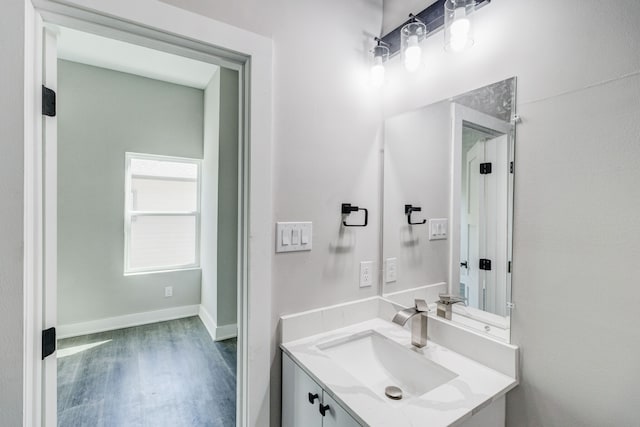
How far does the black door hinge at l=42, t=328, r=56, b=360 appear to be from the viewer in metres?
0.87

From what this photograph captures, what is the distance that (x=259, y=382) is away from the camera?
3.73ft

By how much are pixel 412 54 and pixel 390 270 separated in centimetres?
101

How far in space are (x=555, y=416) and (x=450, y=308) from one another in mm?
433

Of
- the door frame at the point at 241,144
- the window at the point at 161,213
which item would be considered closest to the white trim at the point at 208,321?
the window at the point at 161,213

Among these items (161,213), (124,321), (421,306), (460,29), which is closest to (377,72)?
(460,29)

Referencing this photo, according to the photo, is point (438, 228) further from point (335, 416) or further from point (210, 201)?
point (210, 201)

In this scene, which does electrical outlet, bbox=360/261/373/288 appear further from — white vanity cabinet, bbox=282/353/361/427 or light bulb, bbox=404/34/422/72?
light bulb, bbox=404/34/422/72

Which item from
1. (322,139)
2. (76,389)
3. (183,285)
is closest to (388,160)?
(322,139)

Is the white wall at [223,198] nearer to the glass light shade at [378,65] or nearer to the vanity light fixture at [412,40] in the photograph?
the glass light shade at [378,65]

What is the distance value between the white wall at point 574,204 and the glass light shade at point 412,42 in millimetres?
268

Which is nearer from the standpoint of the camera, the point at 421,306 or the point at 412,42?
the point at 421,306

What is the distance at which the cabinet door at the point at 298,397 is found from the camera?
0.96m

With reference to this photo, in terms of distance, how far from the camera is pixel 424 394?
890 millimetres

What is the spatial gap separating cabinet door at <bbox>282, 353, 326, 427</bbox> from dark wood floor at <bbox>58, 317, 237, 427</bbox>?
3.37ft
